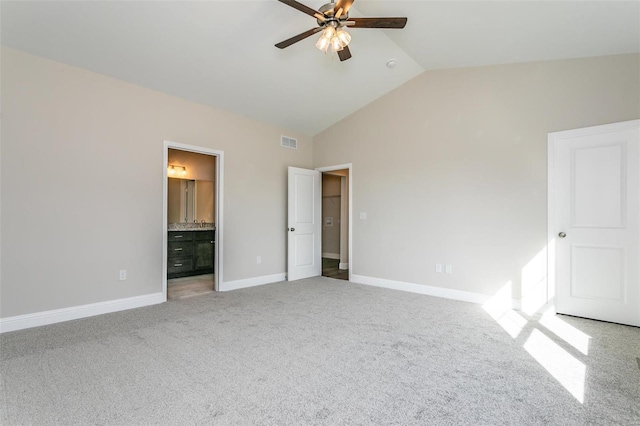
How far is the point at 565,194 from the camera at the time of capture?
3.59m

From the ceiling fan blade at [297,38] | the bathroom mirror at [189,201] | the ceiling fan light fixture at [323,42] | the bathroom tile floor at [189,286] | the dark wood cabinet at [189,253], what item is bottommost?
the bathroom tile floor at [189,286]

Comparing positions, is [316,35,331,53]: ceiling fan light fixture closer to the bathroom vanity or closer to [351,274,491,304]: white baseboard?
[351,274,491,304]: white baseboard

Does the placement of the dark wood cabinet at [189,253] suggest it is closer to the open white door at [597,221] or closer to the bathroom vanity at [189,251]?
the bathroom vanity at [189,251]

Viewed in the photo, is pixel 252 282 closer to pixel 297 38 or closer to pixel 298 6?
pixel 297 38

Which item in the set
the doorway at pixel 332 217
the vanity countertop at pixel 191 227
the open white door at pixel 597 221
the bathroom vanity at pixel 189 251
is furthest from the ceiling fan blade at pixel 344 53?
the doorway at pixel 332 217

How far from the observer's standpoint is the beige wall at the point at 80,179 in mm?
3150

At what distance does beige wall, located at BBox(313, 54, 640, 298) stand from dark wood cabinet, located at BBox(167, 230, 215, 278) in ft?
9.78

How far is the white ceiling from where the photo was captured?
9.43 feet

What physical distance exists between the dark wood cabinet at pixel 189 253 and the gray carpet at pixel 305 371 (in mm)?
2227

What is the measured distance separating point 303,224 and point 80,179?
3.41 metres

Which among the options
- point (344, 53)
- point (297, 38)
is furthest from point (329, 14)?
point (344, 53)

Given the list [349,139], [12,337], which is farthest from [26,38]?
[349,139]

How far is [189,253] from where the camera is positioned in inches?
237

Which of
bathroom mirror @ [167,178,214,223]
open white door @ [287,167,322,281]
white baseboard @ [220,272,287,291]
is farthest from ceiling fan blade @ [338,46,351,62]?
bathroom mirror @ [167,178,214,223]
